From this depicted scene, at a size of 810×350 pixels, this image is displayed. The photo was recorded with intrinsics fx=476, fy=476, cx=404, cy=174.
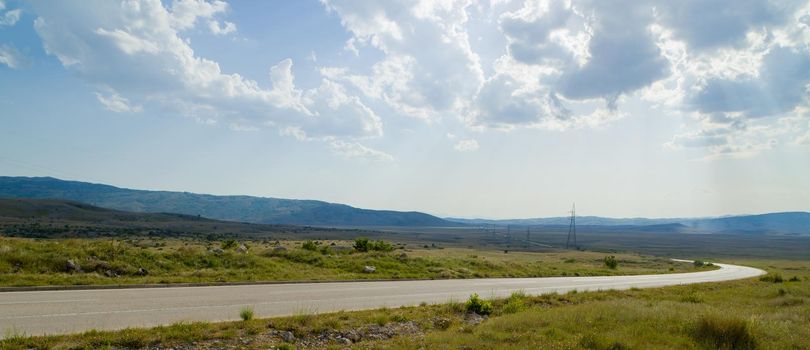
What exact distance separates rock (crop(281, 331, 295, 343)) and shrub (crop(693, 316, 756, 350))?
978 cm

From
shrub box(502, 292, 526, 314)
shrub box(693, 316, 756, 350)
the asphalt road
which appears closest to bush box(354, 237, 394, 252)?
the asphalt road

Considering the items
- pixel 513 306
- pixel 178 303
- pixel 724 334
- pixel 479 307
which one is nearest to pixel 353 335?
pixel 479 307

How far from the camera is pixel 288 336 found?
11.2 metres

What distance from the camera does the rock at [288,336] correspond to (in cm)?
1102

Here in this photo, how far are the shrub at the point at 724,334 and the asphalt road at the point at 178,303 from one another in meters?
9.21

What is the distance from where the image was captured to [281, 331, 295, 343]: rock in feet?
36.2

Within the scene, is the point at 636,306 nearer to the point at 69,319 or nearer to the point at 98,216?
the point at 69,319

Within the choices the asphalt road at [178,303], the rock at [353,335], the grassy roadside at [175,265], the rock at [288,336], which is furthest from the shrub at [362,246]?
the rock at [288,336]

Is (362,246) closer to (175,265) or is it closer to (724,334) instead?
(175,265)

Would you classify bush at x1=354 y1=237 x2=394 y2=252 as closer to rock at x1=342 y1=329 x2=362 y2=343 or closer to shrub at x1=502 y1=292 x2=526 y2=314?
shrub at x1=502 y1=292 x2=526 y2=314

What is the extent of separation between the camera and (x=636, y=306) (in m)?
15.8

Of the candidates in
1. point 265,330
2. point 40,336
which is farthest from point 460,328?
point 40,336

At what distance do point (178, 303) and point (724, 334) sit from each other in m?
15.3

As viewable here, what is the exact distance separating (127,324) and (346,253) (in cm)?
2322
